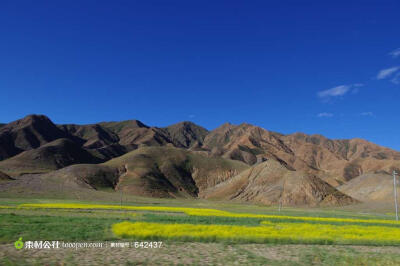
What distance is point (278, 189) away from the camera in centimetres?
12888

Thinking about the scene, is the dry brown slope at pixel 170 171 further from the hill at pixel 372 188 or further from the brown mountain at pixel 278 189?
the hill at pixel 372 188

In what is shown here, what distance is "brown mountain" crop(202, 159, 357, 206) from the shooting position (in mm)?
120938

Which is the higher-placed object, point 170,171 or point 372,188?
point 170,171

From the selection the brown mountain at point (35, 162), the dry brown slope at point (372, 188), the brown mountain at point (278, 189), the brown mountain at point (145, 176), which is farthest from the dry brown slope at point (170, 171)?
the dry brown slope at point (372, 188)

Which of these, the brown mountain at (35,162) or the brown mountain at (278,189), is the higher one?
the brown mountain at (35,162)

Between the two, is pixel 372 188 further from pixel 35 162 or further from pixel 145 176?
pixel 35 162

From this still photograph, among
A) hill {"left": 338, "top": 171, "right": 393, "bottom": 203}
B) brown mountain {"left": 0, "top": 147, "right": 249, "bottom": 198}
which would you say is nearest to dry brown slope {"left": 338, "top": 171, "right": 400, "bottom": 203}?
hill {"left": 338, "top": 171, "right": 393, "bottom": 203}

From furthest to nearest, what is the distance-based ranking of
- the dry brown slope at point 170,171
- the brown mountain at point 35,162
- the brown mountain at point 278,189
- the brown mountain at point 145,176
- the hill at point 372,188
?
the brown mountain at point 35,162
the dry brown slope at point 170,171
the hill at point 372,188
the brown mountain at point 145,176
the brown mountain at point 278,189

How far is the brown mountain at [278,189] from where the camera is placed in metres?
121

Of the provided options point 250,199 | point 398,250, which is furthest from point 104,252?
point 250,199

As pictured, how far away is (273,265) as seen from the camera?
1427cm

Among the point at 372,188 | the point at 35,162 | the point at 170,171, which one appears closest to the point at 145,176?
the point at 170,171

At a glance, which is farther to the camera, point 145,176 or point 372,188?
point 145,176

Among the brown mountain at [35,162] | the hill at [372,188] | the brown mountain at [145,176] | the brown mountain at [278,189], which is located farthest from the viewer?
the brown mountain at [35,162]
